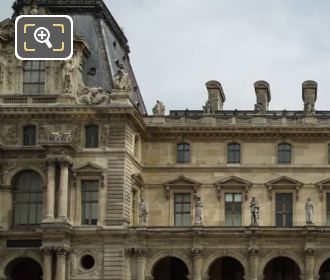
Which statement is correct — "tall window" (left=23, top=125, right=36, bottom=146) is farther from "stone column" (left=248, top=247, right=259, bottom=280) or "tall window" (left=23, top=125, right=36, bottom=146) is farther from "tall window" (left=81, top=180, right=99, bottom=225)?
"stone column" (left=248, top=247, right=259, bottom=280)

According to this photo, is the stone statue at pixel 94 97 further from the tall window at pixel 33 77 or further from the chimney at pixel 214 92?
the chimney at pixel 214 92

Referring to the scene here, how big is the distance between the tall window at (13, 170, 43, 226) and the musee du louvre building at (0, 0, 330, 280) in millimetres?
67

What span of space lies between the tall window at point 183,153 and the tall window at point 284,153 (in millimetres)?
6605

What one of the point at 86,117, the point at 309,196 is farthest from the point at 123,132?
the point at 309,196

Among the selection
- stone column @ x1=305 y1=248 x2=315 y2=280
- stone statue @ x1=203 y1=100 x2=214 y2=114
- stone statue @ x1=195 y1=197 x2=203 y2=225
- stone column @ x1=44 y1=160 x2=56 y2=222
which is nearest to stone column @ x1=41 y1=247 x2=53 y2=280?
stone column @ x1=44 y1=160 x2=56 y2=222

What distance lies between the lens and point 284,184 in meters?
71.4

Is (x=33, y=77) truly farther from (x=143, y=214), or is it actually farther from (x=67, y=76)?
(x=143, y=214)

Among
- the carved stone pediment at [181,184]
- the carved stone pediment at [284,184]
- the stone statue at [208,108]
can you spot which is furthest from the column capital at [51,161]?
the carved stone pediment at [284,184]

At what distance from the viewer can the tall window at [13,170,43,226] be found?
6738cm

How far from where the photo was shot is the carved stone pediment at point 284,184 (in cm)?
7125

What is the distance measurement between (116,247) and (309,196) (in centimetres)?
1480

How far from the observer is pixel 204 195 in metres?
71.8

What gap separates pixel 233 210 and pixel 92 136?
11.8 meters

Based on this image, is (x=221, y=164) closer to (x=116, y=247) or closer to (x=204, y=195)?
(x=204, y=195)
